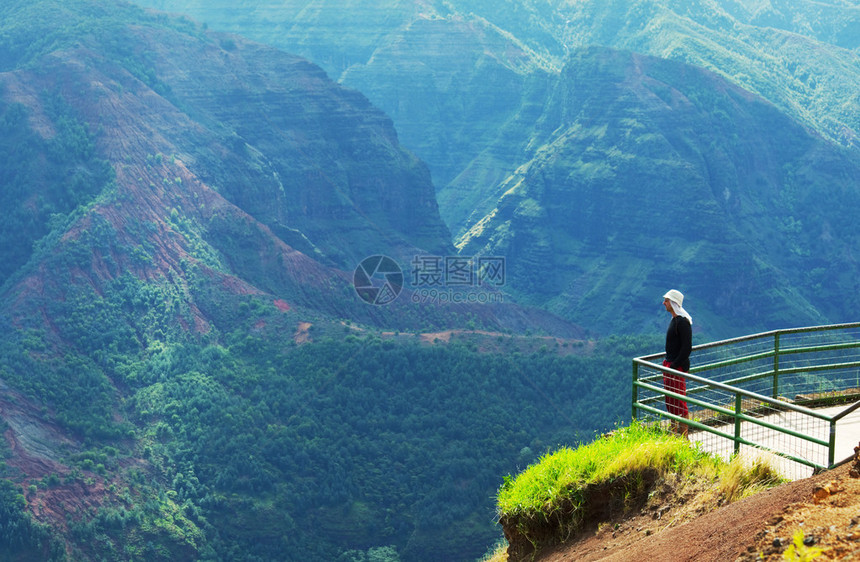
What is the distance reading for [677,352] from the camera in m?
14.5

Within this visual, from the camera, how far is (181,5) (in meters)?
173

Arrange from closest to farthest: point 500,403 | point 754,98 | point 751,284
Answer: point 500,403
point 751,284
point 754,98

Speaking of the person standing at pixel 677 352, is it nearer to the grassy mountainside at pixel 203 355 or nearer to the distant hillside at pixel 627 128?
the grassy mountainside at pixel 203 355

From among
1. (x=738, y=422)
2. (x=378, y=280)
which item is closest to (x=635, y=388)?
(x=738, y=422)

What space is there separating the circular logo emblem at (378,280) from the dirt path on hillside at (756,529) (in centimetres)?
6781

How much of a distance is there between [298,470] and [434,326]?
28.2 m

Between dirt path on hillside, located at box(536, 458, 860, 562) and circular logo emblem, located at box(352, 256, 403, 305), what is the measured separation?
67.8m

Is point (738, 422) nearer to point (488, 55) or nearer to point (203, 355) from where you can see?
point (203, 355)

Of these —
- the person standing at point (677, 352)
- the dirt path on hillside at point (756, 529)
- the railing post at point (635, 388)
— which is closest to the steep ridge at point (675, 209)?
the person standing at point (677, 352)

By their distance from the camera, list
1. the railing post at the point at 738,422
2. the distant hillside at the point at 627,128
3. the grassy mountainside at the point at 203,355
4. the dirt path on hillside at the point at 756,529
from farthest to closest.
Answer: the distant hillside at the point at 627,128
the grassy mountainside at the point at 203,355
the railing post at the point at 738,422
the dirt path on hillside at the point at 756,529

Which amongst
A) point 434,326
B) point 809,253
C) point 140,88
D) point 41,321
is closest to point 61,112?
point 140,88

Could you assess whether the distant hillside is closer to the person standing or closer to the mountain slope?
the mountain slope

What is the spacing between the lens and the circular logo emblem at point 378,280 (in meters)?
81.6

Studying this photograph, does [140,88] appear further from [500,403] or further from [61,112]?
[500,403]
